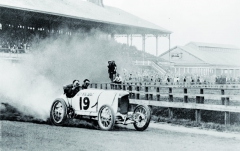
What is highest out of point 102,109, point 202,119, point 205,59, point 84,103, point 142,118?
point 205,59

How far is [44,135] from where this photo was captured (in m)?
8.80

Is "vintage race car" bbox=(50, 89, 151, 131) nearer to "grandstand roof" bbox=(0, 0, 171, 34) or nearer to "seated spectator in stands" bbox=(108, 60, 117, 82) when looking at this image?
"seated spectator in stands" bbox=(108, 60, 117, 82)

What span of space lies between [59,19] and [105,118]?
2319 cm

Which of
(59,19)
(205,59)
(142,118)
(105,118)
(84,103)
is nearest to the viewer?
(105,118)

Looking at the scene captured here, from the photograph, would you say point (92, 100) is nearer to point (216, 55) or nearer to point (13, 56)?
point (13, 56)

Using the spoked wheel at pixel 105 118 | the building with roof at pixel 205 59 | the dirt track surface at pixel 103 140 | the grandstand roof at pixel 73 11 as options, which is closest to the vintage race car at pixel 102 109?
the spoked wheel at pixel 105 118

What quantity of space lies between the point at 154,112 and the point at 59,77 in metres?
13.6

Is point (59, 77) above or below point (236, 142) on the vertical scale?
above

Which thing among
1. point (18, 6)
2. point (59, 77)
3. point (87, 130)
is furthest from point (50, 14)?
point (87, 130)

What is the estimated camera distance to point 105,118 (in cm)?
1002

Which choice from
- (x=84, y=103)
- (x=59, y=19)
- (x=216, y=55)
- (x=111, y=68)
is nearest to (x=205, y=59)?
(x=216, y=55)

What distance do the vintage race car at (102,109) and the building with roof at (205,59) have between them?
40265 millimetres

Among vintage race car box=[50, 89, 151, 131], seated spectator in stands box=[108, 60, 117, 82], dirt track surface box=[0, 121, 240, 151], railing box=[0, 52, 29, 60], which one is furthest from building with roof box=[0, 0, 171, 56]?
dirt track surface box=[0, 121, 240, 151]

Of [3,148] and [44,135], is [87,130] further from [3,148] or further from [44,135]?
[3,148]
